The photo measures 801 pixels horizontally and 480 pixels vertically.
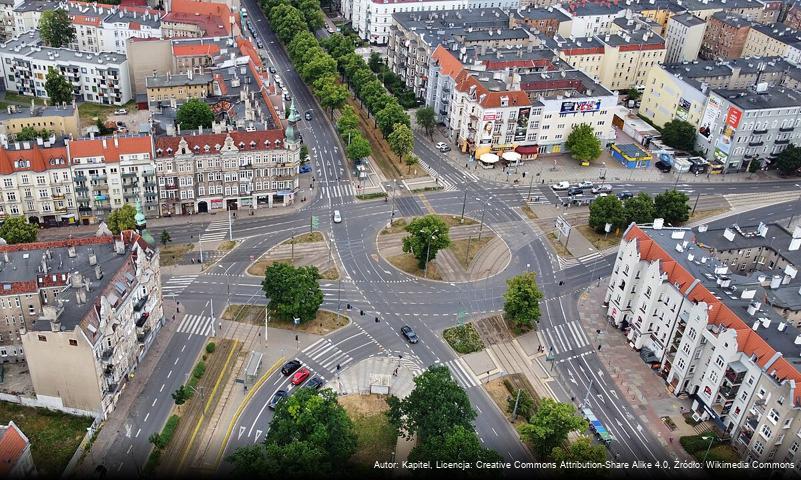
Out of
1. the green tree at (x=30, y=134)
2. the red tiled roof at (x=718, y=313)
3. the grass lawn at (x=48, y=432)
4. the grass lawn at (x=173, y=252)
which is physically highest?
the red tiled roof at (x=718, y=313)

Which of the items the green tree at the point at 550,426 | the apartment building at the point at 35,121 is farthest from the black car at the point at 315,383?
the apartment building at the point at 35,121

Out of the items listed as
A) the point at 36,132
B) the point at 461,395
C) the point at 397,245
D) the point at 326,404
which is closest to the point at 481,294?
the point at 397,245

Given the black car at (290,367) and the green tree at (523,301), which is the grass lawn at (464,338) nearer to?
the green tree at (523,301)

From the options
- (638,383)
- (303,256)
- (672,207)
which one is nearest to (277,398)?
(303,256)

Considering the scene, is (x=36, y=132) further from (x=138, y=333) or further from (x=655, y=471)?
(x=655, y=471)

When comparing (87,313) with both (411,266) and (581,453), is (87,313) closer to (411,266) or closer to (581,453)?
(411,266)
